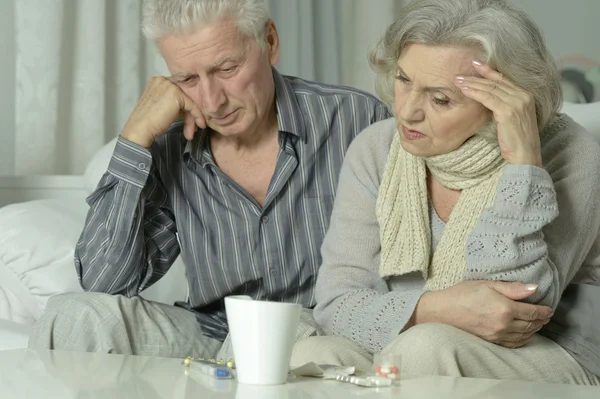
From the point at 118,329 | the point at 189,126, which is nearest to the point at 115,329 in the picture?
the point at 118,329

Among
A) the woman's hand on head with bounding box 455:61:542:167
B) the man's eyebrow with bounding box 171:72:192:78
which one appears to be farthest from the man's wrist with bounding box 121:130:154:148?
the woman's hand on head with bounding box 455:61:542:167

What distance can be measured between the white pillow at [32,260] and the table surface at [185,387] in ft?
3.31

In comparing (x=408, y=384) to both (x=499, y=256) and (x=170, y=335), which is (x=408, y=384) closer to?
(x=499, y=256)

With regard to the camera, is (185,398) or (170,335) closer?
(185,398)

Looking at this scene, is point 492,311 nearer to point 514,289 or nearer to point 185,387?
point 514,289

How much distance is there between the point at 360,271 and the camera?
163 centimetres

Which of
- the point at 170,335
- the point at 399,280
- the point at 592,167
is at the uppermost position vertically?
the point at 592,167

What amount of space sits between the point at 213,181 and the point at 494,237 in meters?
0.70

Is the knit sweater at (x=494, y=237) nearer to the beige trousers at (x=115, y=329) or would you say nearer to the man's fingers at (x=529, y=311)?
the man's fingers at (x=529, y=311)

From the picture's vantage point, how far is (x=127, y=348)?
1708 mm

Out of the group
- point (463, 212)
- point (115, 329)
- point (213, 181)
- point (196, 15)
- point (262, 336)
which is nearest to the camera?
point (262, 336)

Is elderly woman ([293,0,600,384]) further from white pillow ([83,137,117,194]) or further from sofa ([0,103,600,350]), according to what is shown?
white pillow ([83,137,117,194])

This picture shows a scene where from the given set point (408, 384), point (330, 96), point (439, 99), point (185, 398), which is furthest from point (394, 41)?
point (185, 398)

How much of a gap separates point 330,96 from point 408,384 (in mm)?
967
